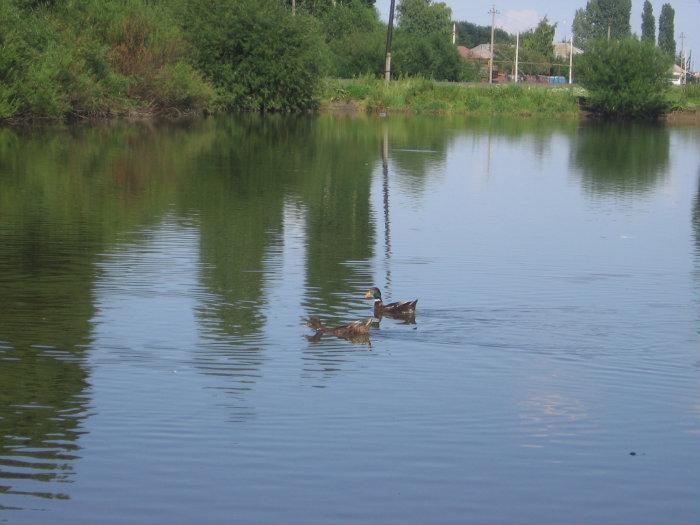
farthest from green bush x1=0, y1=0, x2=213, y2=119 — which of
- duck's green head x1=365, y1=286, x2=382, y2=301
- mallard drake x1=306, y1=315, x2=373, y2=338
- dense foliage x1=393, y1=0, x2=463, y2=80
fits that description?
mallard drake x1=306, y1=315, x2=373, y2=338

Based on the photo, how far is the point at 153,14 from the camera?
5297 centimetres

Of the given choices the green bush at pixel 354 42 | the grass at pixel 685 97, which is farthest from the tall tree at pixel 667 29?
the grass at pixel 685 97

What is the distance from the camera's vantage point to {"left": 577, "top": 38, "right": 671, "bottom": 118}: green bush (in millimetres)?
69750

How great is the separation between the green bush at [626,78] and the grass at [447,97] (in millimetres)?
1928

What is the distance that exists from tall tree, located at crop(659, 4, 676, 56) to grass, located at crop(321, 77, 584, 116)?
86.0 m

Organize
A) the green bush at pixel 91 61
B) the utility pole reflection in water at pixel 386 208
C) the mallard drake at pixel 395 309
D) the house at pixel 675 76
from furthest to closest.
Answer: the house at pixel 675 76
the green bush at pixel 91 61
the utility pole reflection in water at pixel 386 208
the mallard drake at pixel 395 309

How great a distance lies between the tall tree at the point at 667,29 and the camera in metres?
154

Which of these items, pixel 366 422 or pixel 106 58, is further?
pixel 106 58

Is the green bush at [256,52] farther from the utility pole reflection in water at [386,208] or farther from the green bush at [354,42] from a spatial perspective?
the utility pole reflection in water at [386,208]

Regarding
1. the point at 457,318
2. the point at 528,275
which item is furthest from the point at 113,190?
the point at 457,318

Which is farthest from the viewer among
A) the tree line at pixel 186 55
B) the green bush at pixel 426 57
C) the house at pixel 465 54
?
the house at pixel 465 54

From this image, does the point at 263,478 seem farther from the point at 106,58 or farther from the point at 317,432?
the point at 106,58

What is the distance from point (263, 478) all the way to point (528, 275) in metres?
8.07

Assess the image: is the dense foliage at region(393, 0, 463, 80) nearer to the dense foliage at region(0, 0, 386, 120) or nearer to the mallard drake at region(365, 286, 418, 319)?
the dense foliage at region(0, 0, 386, 120)
